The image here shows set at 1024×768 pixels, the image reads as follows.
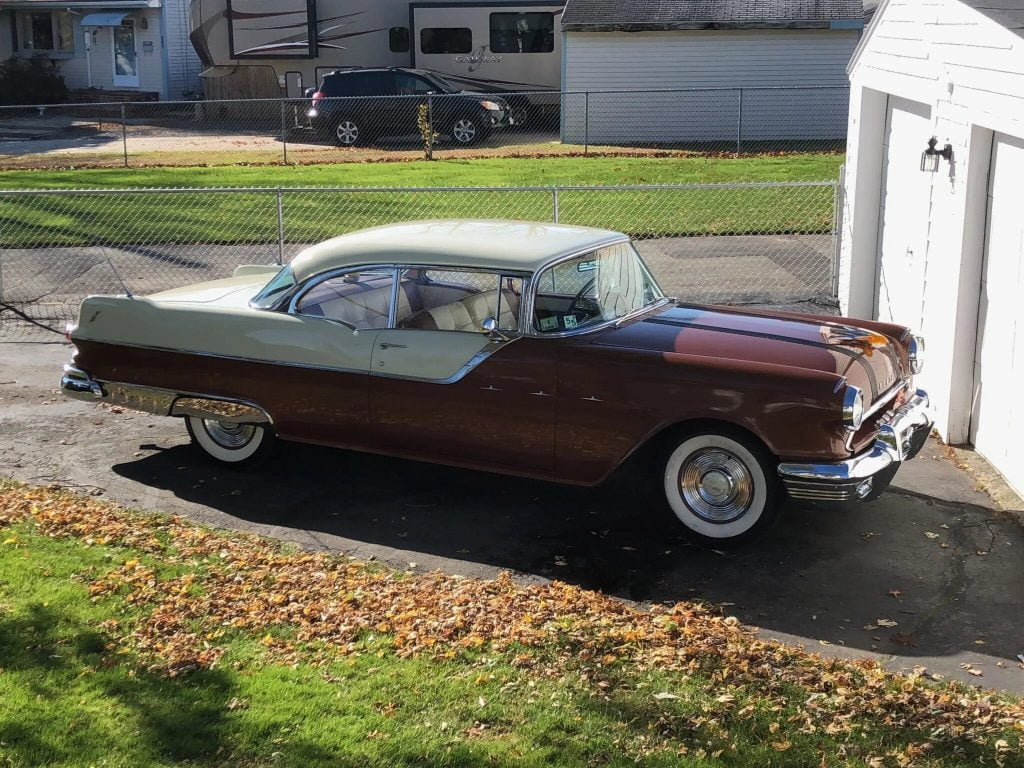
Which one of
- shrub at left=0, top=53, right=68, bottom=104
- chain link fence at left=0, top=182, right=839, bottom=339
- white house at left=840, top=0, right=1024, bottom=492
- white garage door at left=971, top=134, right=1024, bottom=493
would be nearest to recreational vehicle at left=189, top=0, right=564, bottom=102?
shrub at left=0, top=53, right=68, bottom=104

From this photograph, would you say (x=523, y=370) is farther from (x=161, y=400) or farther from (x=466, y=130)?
(x=466, y=130)

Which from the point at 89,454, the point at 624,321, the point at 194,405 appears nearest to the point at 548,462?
the point at 624,321

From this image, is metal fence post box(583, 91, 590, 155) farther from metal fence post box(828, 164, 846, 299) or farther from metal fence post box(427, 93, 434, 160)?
metal fence post box(828, 164, 846, 299)

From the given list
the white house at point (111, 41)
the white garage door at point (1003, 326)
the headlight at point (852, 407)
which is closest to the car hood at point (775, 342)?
the headlight at point (852, 407)

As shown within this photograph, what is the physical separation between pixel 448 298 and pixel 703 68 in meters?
20.7

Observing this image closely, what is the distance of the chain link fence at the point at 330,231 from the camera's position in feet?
41.9

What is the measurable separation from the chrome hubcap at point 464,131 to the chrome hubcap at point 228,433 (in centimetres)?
1885

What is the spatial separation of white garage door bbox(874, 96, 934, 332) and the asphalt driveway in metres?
1.98

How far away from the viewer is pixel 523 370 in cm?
686

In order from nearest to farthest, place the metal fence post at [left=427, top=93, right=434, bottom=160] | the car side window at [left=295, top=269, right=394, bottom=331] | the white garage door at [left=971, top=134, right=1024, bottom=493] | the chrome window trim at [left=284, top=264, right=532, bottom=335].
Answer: the chrome window trim at [left=284, top=264, right=532, bottom=335], the car side window at [left=295, top=269, right=394, bottom=331], the white garage door at [left=971, top=134, right=1024, bottom=493], the metal fence post at [left=427, top=93, right=434, bottom=160]

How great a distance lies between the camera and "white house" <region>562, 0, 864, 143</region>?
25.9 metres

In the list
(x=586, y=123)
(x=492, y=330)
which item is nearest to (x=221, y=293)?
(x=492, y=330)

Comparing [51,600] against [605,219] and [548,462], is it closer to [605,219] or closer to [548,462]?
[548,462]

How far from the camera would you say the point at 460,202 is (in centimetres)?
1755
